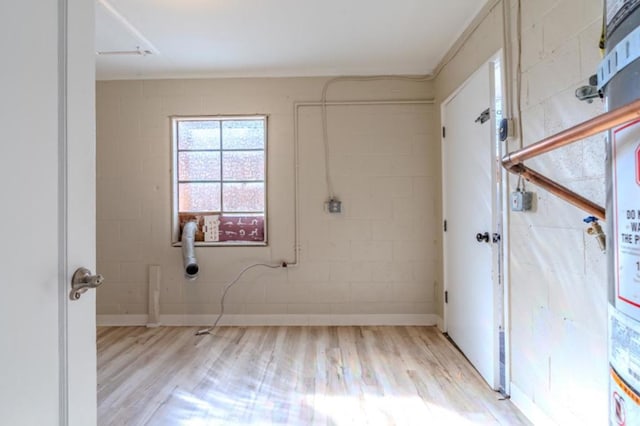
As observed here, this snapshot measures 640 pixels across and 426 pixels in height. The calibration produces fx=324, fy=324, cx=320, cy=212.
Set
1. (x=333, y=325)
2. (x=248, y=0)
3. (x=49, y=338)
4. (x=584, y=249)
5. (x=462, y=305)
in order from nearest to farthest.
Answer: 1. (x=49, y=338)
2. (x=584, y=249)
3. (x=248, y=0)
4. (x=462, y=305)
5. (x=333, y=325)

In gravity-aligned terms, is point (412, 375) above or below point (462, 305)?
below

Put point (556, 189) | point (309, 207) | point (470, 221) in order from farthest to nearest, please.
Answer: point (309, 207) → point (470, 221) → point (556, 189)

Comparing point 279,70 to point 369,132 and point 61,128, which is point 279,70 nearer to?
point 369,132

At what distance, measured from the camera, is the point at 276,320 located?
131 inches

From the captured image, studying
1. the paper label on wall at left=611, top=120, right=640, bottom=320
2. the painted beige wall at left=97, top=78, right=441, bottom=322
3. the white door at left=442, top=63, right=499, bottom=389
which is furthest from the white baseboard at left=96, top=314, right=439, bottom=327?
the paper label on wall at left=611, top=120, right=640, bottom=320

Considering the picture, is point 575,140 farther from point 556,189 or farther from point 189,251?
point 189,251

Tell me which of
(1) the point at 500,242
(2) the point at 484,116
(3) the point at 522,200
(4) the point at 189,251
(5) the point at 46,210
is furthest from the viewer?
(4) the point at 189,251

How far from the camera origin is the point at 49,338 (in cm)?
70

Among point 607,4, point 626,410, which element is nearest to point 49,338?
point 626,410

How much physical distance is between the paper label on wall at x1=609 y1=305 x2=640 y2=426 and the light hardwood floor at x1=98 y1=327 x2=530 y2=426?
1415 millimetres

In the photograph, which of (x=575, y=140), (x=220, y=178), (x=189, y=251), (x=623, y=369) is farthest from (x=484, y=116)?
(x=189, y=251)

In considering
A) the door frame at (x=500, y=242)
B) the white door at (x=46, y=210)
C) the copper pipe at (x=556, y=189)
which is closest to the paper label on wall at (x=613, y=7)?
the copper pipe at (x=556, y=189)

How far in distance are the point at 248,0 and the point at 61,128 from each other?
1945 millimetres

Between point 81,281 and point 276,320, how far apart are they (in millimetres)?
2721
